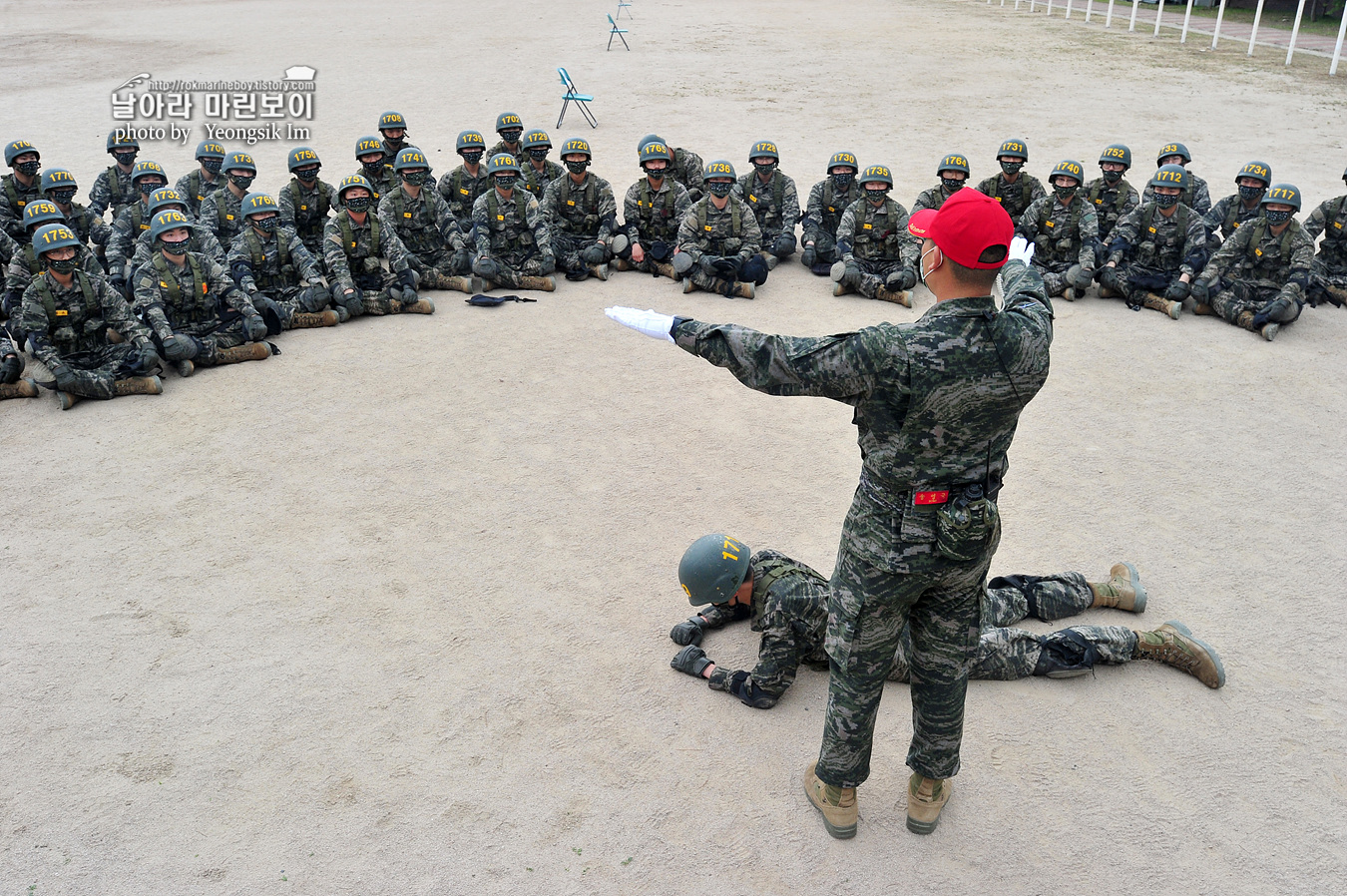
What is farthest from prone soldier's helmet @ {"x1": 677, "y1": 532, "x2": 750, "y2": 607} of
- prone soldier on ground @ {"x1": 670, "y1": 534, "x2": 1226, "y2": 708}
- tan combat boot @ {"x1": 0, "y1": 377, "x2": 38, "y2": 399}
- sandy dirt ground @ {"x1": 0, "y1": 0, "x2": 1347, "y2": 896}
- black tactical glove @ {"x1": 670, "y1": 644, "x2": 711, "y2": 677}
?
tan combat boot @ {"x1": 0, "y1": 377, "x2": 38, "y2": 399}

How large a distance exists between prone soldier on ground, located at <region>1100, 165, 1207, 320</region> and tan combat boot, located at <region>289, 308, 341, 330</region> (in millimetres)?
8782

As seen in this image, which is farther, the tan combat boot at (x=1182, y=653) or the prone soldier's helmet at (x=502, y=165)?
the prone soldier's helmet at (x=502, y=165)

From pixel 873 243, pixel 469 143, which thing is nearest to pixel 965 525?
pixel 873 243

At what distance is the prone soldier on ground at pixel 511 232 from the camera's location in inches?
450

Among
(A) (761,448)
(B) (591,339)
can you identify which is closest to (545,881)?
(A) (761,448)

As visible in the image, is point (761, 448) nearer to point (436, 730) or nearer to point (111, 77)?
point (436, 730)

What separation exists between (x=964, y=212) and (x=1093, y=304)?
8600 mm

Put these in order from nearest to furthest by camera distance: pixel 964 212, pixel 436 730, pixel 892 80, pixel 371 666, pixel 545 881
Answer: pixel 964 212 < pixel 545 881 < pixel 436 730 < pixel 371 666 < pixel 892 80

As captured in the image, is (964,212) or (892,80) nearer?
(964,212)

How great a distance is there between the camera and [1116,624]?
5484 mm

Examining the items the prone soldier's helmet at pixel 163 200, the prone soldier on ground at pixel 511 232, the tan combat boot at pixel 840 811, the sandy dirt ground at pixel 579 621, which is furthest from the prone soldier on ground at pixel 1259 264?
the prone soldier's helmet at pixel 163 200

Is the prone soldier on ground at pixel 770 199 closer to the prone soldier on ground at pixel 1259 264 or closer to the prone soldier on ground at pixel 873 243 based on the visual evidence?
the prone soldier on ground at pixel 873 243

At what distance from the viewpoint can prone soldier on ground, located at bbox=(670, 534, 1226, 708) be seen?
490 centimetres

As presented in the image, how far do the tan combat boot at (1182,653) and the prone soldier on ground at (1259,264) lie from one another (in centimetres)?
638
